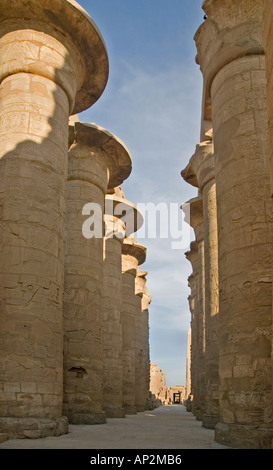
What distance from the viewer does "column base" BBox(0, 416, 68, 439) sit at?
19.8 feet

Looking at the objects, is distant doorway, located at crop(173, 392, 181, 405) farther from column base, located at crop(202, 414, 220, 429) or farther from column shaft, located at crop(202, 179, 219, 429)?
column base, located at crop(202, 414, 220, 429)

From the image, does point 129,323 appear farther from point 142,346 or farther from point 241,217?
point 241,217

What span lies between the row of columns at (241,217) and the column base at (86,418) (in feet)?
13.3

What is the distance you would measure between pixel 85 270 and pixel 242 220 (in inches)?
202

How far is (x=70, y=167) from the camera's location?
11406mm

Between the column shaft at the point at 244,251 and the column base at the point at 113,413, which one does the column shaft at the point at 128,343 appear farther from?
the column shaft at the point at 244,251

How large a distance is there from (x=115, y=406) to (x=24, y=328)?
8049mm

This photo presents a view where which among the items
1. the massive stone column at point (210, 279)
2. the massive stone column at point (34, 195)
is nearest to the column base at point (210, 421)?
the massive stone column at point (210, 279)

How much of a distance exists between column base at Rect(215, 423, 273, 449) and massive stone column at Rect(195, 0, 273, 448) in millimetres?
11

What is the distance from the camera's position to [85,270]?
420 inches

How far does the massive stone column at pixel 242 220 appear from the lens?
5711mm

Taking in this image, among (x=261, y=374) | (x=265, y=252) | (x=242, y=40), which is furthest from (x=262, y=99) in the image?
(x=261, y=374)
